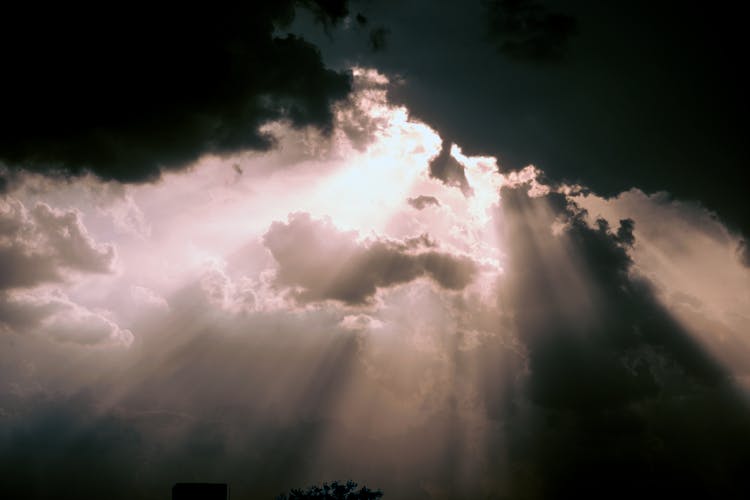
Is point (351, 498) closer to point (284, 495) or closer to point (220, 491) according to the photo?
point (284, 495)

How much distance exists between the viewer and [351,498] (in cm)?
6425

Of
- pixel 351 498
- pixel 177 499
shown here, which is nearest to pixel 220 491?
pixel 177 499

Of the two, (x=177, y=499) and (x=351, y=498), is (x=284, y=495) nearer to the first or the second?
(x=351, y=498)

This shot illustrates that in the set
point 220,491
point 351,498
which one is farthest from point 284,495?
point 220,491

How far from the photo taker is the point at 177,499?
41500 mm

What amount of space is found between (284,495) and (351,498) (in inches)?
433

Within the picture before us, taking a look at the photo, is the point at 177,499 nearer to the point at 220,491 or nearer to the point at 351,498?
the point at 220,491

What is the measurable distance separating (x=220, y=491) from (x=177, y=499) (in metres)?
3.68

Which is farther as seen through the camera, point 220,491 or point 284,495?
point 284,495

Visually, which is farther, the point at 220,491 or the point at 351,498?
the point at 351,498

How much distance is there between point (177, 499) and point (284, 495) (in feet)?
99.8

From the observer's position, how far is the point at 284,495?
6819 cm

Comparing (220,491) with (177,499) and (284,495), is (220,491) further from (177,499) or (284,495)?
(284,495)
